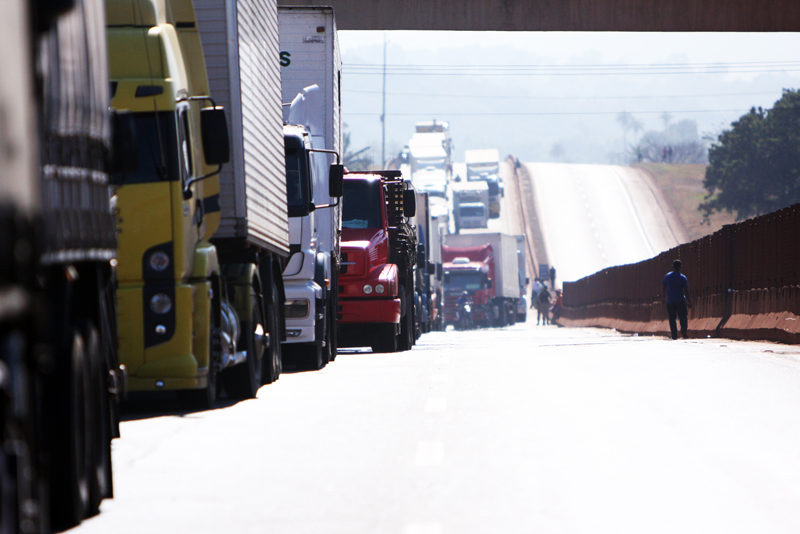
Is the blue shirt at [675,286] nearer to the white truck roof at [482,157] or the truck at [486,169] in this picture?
the truck at [486,169]

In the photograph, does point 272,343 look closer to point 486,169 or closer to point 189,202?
point 189,202

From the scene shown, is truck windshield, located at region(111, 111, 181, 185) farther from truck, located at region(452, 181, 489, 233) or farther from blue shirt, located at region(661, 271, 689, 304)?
truck, located at region(452, 181, 489, 233)

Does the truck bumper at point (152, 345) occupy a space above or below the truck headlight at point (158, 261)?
below

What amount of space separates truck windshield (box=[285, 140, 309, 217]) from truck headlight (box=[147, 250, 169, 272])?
6.18m

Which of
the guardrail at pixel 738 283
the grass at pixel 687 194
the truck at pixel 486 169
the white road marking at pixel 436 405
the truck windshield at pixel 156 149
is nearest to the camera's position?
the truck windshield at pixel 156 149

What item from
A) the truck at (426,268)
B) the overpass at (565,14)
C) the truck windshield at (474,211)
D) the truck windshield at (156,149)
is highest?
the overpass at (565,14)

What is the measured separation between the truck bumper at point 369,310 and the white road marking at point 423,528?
14.4m

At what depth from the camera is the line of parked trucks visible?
11.8 ft

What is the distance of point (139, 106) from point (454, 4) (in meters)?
16.2

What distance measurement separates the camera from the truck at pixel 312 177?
15656mm

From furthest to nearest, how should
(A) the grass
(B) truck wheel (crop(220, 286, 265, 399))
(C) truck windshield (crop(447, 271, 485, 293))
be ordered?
(A) the grass
(C) truck windshield (crop(447, 271, 485, 293))
(B) truck wheel (crop(220, 286, 265, 399))

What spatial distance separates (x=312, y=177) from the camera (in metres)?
16.1

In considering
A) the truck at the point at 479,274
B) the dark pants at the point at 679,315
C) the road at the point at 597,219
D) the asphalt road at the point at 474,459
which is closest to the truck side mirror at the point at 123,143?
the asphalt road at the point at 474,459

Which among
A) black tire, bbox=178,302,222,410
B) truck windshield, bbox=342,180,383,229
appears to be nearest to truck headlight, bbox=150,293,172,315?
black tire, bbox=178,302,222,410
